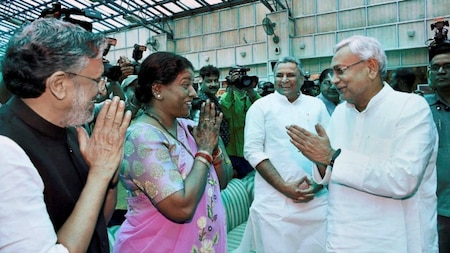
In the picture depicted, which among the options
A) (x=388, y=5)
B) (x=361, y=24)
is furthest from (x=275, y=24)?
(x=388, y=5)

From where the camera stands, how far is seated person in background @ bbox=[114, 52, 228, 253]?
1.21 metres

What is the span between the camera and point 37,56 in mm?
869

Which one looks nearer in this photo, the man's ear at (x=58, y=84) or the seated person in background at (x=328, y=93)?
the man's ear at (x=58, y=84)

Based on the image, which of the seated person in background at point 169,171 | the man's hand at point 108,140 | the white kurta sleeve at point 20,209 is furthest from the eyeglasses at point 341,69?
the white kurta sleeve at point 20,209

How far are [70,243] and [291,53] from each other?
431 inches

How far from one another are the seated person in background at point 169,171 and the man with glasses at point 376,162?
0.43 meters

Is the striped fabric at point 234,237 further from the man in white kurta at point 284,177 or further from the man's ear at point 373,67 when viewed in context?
the man's ear at point 373,67

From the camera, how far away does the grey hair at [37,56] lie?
2.86 feet

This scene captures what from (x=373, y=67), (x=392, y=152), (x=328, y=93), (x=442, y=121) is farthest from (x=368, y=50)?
(x=328, y=93)

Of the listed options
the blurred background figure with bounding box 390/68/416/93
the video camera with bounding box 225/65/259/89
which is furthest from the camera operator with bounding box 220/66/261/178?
the blurred background figure with bounding box 390/68/416/93

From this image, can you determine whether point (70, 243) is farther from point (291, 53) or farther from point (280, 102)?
point (291, 53)

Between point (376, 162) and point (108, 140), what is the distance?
3.25 ft

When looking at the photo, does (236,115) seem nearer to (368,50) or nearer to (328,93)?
(328,93)

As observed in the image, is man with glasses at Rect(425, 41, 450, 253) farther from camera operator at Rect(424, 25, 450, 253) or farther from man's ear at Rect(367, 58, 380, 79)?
man's ear at Rect(367, 58, 380, 79)
